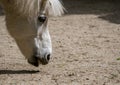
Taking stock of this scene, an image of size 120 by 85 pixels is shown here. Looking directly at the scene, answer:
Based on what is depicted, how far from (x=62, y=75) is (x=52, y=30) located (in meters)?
2.73

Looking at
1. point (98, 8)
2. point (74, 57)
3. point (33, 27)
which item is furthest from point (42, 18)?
point (98, 8)

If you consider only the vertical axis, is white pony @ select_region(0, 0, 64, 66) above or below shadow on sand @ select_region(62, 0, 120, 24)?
above

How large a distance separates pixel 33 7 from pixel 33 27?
23 centimetres

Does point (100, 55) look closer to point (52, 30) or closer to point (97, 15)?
point (52, 30)

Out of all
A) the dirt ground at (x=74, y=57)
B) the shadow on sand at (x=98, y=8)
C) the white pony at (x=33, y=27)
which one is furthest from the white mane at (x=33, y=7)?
the shadow on sand at (x=98, y=8)

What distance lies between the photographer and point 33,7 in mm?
3502

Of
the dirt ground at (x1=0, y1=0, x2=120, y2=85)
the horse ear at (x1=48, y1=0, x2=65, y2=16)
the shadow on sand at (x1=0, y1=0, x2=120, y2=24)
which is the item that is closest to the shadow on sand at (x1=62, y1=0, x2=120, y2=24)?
the shadow on sand at (x1=0, y1=0, x2=120, y2=24)

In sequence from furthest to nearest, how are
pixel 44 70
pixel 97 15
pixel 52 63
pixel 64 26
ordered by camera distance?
pixel 97 15
pixel 64 26
pixel 52 63
pixel 44 70

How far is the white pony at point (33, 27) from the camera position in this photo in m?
3.59

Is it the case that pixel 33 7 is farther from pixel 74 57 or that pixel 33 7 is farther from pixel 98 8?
pixel 98 8

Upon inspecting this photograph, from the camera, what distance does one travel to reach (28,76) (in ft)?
12.5

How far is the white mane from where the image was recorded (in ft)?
11.4

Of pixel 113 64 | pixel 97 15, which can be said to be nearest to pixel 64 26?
pixel 97 15

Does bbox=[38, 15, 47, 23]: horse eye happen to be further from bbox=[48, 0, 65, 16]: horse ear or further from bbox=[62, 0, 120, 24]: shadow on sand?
bbox=[62, 0, 120, 24]: shadow on sand
